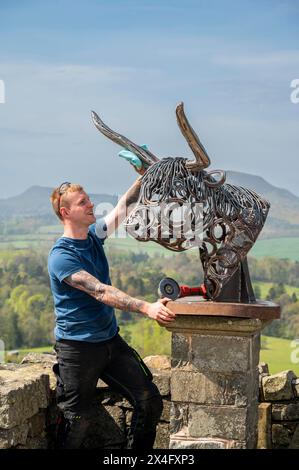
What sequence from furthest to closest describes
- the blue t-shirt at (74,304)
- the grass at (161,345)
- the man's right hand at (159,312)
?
the grass at (161,345) < the blue t-shirt at (74,304) < the man's right hand at (159,312)

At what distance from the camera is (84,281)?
588 cm

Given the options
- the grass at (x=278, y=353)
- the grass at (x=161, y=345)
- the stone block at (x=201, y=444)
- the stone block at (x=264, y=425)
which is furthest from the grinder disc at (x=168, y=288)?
the grass at (x=278, y=353)

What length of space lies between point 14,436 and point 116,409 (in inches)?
40.0

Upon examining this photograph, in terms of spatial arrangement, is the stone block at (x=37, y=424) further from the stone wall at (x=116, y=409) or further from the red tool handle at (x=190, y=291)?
the red tool handle at (x=190, y=291)

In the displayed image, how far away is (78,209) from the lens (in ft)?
20.2

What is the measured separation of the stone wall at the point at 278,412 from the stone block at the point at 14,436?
1.81 m

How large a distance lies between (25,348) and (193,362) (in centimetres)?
1793

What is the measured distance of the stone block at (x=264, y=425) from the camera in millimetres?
6918

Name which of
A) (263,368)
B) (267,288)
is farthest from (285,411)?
(267,288)

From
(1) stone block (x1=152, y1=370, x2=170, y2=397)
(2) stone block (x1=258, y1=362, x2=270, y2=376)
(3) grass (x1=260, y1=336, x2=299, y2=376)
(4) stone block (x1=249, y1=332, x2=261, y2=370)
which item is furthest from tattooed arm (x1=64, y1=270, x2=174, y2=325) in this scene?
(3) grass (x1=260, y1=336, x2=299, y2=376)

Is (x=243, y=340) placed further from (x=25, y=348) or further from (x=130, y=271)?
(x=25, y=348)

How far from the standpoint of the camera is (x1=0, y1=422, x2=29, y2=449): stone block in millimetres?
5934

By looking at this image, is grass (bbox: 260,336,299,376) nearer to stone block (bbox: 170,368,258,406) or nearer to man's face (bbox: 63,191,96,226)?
stone block (bbox: 170,368,258,406)

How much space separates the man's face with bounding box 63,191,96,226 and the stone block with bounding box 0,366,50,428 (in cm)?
116
